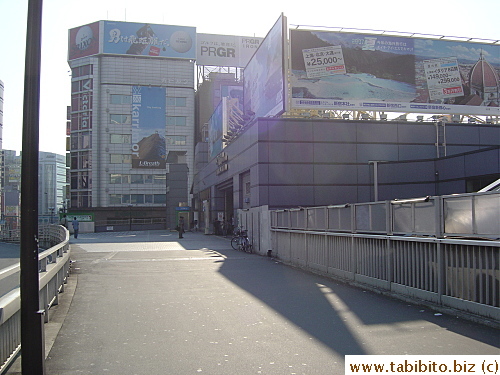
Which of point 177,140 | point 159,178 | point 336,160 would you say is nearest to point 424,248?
point 336,160

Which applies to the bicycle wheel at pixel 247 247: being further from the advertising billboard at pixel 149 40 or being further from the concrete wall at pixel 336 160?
the advertising billboard at pixel 149 40

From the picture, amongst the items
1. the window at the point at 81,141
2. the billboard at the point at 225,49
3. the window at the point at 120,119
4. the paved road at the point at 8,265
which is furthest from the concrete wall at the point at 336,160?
the window at the point at 81,141

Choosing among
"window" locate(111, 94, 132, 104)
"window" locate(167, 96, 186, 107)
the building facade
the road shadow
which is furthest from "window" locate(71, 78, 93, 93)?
the road shadow

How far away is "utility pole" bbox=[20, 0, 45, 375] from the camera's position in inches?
185

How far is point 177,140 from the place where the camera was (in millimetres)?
90938

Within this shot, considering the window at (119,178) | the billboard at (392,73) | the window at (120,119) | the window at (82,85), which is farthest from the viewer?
the window at (119,178)

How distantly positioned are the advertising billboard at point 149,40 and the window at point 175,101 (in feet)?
24.2

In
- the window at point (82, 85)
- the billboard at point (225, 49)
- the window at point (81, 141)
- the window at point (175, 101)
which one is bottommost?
the window at point (81, 141)

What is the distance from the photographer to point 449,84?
26141 mm

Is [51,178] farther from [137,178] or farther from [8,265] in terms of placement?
[8,265]

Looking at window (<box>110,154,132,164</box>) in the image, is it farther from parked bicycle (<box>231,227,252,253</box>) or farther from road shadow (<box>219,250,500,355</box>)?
road shadow (<box>219,250,500,355</box>)

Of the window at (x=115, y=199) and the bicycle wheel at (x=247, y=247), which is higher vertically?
the window at (x=115, y=199)

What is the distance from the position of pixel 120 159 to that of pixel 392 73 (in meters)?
70.7

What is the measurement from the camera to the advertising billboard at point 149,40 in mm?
88562
